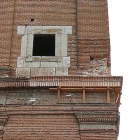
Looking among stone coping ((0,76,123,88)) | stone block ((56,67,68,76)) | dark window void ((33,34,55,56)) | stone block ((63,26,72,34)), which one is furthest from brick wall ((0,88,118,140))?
dark window void ((33,34,55,56))

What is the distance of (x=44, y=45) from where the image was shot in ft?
55.5

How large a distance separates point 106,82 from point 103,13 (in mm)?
3196

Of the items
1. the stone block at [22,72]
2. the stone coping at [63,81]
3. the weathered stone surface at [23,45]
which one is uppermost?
the weathered stone surface at [23,45]

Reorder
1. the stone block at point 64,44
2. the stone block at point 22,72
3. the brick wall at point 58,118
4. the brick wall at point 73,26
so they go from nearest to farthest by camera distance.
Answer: the brick wall at point 58,118
the stone block at point 22,72
the brick wall at point 73,26
the stone block at point 64,44

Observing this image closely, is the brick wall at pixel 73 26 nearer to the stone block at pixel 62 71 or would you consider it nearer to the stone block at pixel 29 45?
the stone block at pixel 62 71

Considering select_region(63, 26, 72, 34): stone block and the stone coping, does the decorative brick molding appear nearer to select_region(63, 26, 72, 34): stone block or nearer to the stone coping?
select_region(63, 26, 72, 34): stone block

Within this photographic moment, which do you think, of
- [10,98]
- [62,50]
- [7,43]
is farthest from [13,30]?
[10,98]

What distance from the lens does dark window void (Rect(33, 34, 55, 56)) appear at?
15828 millimetres

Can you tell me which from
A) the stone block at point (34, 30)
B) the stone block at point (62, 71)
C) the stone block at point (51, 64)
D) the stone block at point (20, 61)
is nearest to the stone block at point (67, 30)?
the stone block at point (34, 30)

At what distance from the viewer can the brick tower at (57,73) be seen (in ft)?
43.4

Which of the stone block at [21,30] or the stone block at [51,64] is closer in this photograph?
the stone block at [51,64]

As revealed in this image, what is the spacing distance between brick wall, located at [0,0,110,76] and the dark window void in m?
0.50

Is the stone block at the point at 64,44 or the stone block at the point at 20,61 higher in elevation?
the stone block at the point at 64,44

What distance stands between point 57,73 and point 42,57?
846 millimetres
